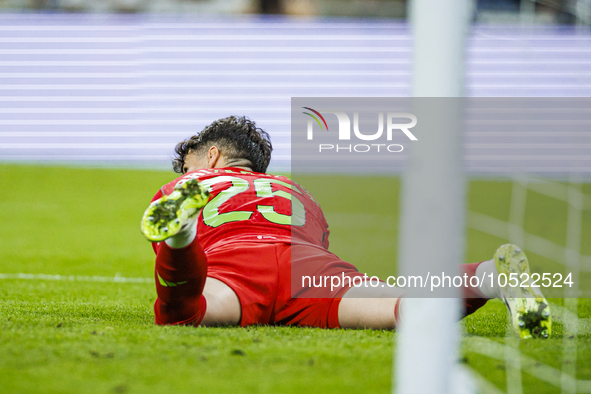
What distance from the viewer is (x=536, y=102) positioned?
8.96 m

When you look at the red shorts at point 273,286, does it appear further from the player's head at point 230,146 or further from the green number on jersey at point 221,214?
the player's head at point 230,146

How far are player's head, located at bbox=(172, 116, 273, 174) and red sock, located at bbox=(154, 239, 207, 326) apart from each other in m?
0.82

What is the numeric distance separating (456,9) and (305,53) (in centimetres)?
1109

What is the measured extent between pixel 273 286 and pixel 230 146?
0.76 metres

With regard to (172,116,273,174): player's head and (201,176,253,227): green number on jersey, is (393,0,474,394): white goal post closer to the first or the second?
(201,176,253,227): green number on jersey


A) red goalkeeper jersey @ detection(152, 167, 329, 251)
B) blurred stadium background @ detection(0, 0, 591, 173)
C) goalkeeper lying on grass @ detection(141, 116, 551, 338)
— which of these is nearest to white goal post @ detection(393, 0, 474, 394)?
goalkeeper lying on grass @ detection(141, 116, 551, 338)

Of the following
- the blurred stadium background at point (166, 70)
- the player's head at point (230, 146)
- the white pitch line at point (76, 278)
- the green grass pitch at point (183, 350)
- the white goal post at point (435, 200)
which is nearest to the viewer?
the white goal post at point (435, 200)

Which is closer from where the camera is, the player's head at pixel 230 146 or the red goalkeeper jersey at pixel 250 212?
the red goalkeeper jersey at pixel 250 212

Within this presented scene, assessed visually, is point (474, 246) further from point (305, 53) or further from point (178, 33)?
point (178, 33)

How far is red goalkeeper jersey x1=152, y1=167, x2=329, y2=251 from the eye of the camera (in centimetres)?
189

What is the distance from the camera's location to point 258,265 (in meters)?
1.74

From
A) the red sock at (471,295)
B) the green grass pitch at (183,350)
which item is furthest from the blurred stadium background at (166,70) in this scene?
the red sock at (471,295)

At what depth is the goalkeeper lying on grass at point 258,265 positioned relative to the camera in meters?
1.43

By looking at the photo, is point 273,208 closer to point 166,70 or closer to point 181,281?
point 181,281
